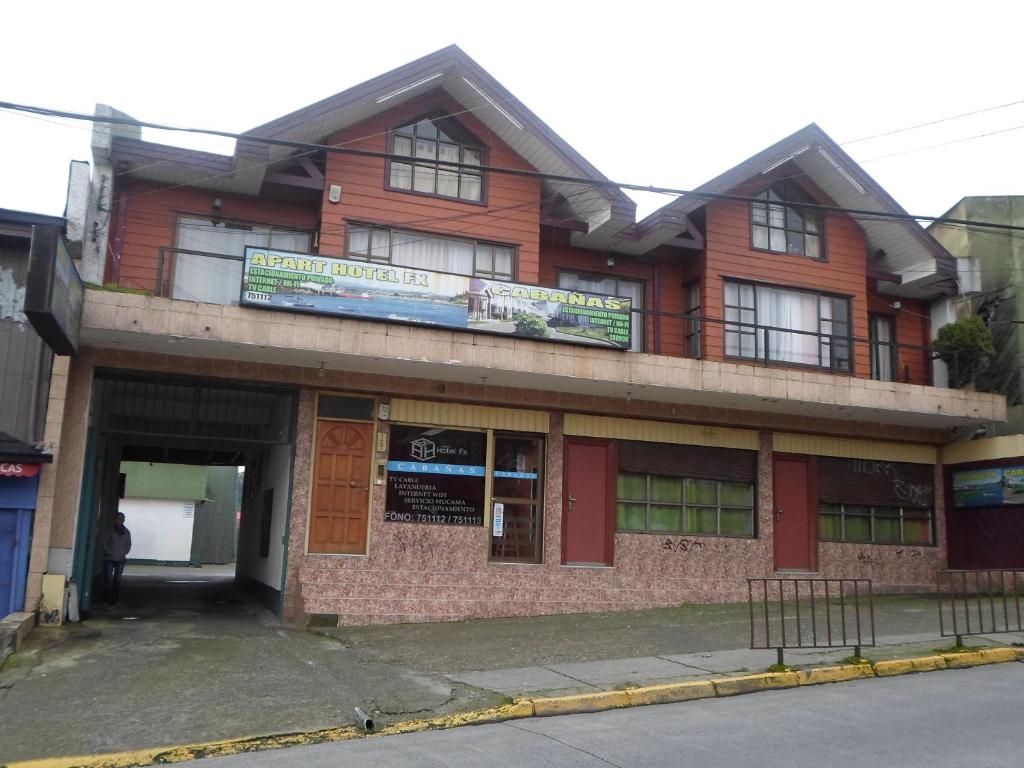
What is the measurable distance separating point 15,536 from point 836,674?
1084cm

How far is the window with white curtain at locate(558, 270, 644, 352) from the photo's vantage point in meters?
17.0

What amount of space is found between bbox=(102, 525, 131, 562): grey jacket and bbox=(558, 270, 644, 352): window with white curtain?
30.1ft

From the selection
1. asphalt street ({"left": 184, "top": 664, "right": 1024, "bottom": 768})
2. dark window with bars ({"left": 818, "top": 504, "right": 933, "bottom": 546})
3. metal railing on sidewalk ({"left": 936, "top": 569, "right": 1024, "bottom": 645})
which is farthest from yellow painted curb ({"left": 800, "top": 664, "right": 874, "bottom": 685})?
dark window with bars ({"left": 818, "top": 504, "right": 933, "bottom": 546})

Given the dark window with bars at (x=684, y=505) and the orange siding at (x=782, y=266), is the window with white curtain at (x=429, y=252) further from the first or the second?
the dark window with bars at (x=684, y=505)

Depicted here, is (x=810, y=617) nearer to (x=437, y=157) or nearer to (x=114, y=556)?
(x=437, y=157)

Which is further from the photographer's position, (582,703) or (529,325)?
(529,325)

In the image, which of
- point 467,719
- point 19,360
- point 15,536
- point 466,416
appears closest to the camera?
point 467,719

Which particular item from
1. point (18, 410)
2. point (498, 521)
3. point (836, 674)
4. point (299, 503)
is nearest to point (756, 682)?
point (836, 674)

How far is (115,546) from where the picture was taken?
1570 cm

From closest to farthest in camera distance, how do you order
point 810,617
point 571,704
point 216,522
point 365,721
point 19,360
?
1. point 365,721
2. point 571,704
3. point 19,360
4. point 810,617
5. point 216,522

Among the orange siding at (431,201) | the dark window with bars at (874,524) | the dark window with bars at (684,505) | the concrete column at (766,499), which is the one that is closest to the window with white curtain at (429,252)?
the orange siding at (431,201)

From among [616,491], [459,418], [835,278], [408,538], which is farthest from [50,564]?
[835,278]

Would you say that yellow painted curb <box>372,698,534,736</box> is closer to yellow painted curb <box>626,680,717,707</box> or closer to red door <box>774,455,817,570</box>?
yellow painted curb <box>626,680,717,707</box>

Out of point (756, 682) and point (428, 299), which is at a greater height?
point (428, 299)
